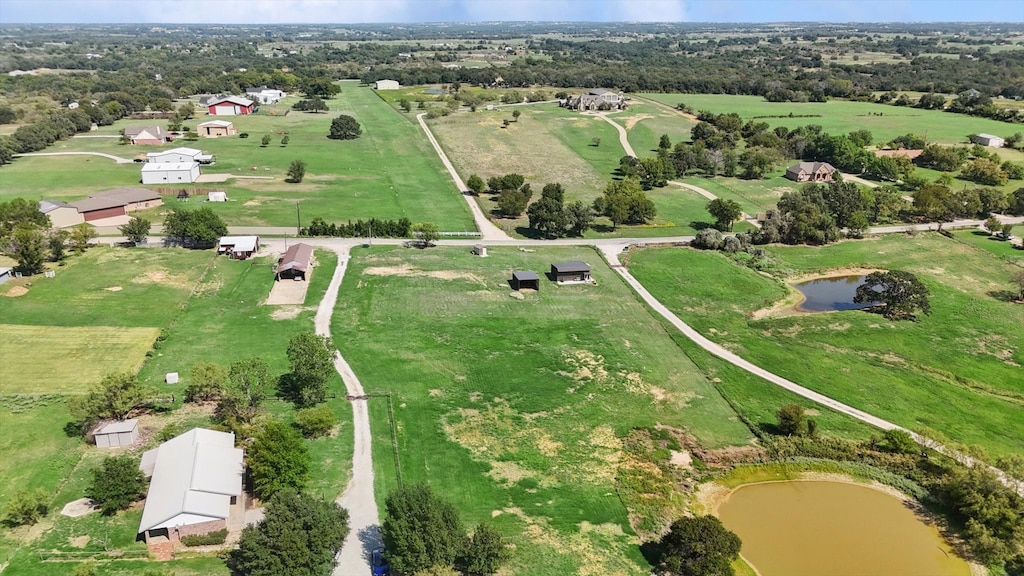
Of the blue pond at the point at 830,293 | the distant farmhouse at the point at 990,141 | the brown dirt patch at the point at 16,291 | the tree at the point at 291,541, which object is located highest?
the distant farmhouse at the point at 990,141

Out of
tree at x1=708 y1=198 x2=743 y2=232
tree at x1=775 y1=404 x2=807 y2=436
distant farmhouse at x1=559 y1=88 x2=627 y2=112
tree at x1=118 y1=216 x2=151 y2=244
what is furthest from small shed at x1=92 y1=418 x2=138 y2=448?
distant farmhouse at x1=559 y1=88 x2=627 y2=112

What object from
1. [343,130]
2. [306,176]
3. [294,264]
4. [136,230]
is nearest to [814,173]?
[306,176]

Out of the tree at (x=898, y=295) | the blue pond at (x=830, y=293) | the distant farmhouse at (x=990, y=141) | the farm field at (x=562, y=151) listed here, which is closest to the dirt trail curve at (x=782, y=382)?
the blue pond at (x=830, y=293)

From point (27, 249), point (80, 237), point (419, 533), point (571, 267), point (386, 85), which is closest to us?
point (419, 533)

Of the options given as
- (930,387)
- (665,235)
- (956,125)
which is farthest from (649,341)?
(956,125)

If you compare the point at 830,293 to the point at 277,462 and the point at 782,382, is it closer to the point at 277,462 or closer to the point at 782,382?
the point at 782,382

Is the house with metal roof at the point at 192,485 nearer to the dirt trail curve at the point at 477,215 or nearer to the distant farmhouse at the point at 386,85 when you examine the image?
the dirt trail curve at the point at 477,215
